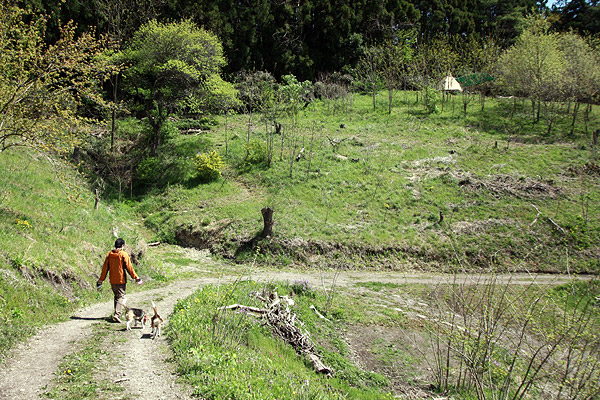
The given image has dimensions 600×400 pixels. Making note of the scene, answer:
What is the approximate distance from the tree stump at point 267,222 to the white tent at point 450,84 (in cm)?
2763

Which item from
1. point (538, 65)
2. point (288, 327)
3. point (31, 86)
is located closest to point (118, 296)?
point (288, 327)

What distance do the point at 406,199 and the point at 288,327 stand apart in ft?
49.0

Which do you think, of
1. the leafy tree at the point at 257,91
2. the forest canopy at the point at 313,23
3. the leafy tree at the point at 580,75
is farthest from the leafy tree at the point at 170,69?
the leafy tree at the point at 580,75

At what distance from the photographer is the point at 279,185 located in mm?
23188

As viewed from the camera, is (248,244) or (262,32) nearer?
(248,244)

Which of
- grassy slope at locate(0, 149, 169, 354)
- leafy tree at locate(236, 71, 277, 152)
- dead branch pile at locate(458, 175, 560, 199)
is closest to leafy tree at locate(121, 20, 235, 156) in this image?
leafy tree at locate(236, 71, 277, 152)

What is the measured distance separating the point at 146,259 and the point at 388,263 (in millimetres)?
11029

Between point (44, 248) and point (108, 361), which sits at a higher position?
point (44, 248)

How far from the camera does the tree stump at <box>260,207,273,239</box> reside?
18.3 metres

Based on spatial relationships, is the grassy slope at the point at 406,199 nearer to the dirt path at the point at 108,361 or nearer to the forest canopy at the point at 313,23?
the dirt path at the point at 108,361

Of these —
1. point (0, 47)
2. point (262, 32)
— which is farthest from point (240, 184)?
point (262, 32)

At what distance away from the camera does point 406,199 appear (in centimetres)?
2252

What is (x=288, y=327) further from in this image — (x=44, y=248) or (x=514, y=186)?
(x=514, y=186)

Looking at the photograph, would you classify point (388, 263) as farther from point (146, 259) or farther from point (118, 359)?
point (118, 359)
